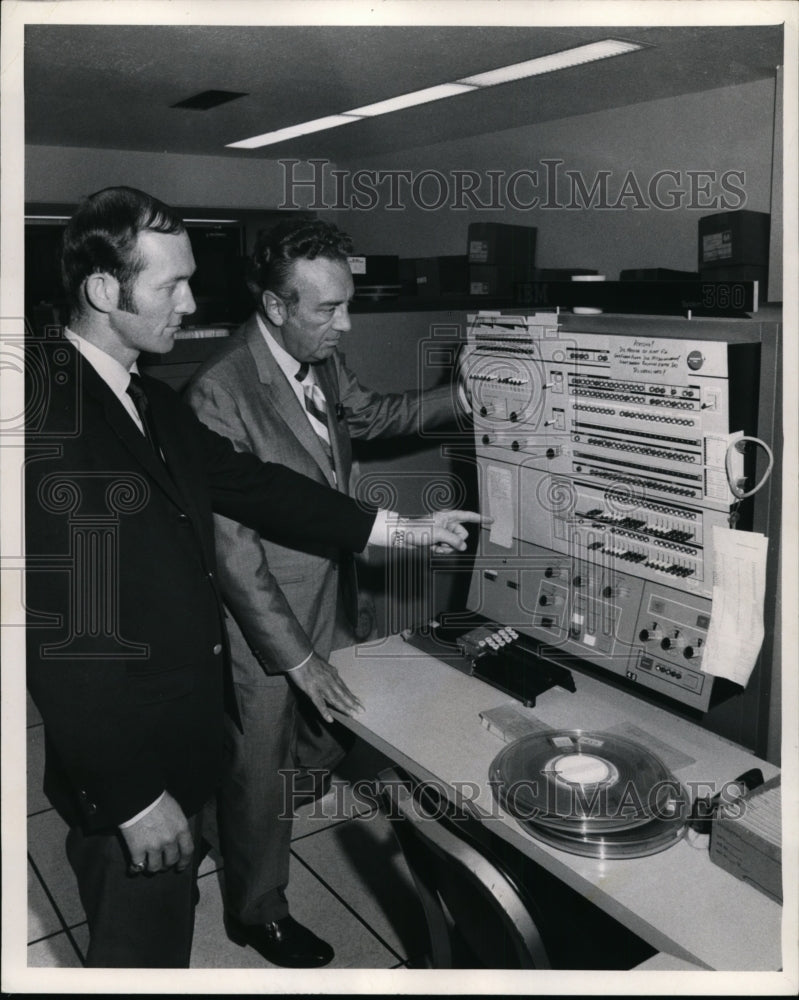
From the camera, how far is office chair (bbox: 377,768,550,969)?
1295 millimetres

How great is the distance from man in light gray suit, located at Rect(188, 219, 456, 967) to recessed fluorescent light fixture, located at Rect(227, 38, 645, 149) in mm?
1413

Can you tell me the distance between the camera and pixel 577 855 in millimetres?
1511

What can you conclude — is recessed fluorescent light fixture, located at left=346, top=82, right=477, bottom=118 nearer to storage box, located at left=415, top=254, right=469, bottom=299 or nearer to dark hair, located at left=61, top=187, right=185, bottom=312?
storage box, located at left=415, top=254, right=469, bottom=299

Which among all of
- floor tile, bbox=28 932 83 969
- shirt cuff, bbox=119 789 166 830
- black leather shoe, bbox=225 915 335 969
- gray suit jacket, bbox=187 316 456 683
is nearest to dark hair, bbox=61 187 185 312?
gray suit jacket, bbox=187 316 456 683

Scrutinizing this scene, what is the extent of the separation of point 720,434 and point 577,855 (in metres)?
0.88

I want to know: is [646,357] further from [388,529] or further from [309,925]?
[309,925]

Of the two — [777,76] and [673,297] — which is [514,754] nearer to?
[673,297]

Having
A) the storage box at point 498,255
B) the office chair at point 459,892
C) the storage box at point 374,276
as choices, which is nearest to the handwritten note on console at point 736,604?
Result: the office chair at point 459,892

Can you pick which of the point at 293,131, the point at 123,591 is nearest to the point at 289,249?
the point at 123,591

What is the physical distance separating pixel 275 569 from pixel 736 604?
1112 millimetres

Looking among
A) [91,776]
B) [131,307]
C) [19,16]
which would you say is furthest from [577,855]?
[19,16]

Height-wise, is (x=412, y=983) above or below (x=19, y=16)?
below

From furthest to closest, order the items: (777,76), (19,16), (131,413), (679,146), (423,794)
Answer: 1. (679,146)
2. (777,76)
3. (131,413)
4. (423,794)
5. (19,16)

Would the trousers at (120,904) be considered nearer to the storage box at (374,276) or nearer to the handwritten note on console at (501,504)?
the handwritten note on console at (501,504)
